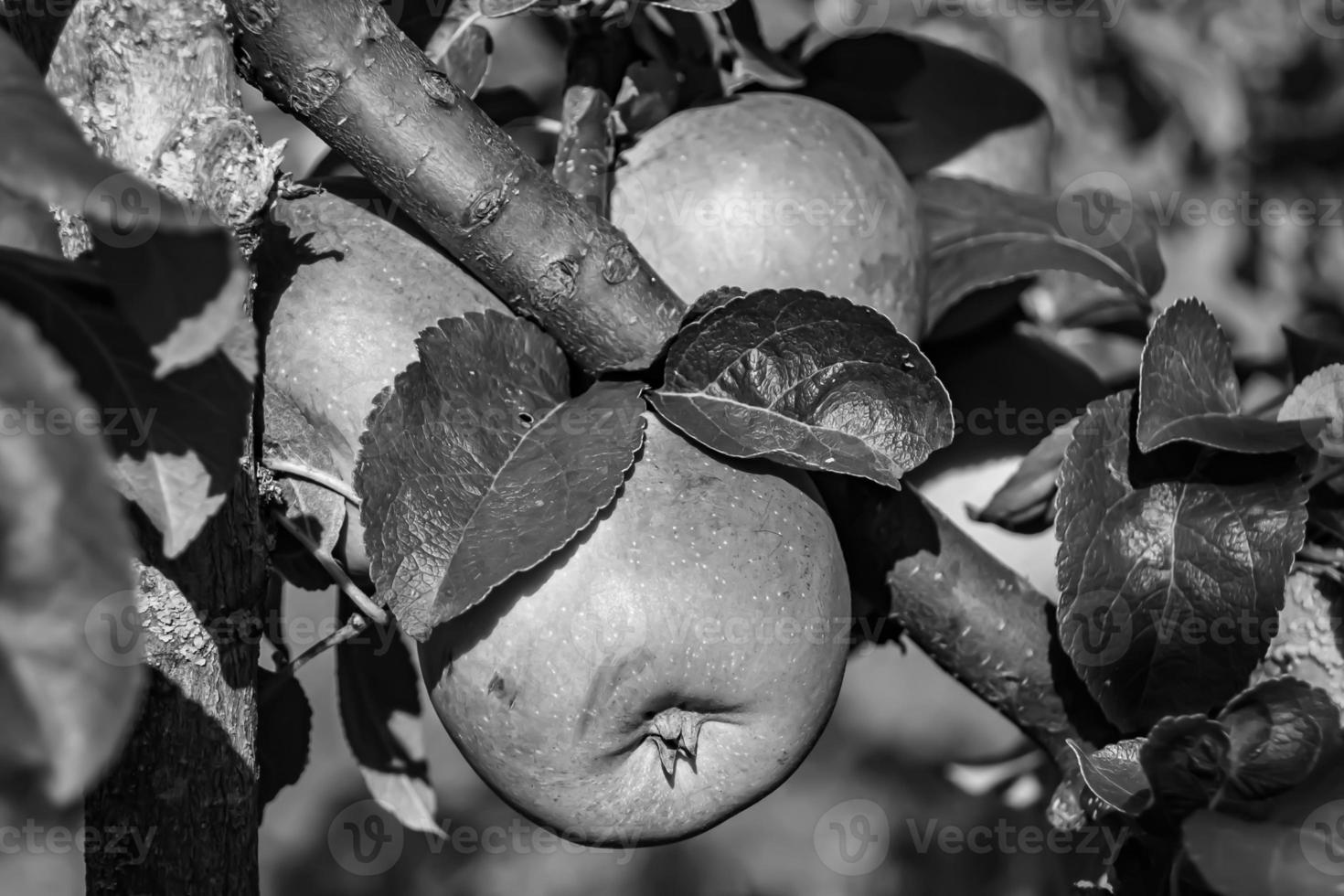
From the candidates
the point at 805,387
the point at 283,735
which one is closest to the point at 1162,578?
the point at 805,387

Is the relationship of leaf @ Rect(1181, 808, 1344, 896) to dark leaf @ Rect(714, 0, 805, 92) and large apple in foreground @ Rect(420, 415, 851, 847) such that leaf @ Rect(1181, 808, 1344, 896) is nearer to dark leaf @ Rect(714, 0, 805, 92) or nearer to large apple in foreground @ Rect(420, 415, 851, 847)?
large apple in foreground @ Rect(420, 415, 851, 847)

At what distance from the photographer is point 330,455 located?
0.68 m

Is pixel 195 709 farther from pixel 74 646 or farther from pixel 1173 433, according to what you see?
pixel 1173 433

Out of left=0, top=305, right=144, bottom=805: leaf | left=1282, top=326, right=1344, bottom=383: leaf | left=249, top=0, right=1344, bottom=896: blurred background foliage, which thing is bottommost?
left=249, top=0, right=1344, bottom=896: blurred background foliage

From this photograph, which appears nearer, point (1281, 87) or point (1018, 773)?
point (1018, 773)

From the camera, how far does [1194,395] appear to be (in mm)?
739

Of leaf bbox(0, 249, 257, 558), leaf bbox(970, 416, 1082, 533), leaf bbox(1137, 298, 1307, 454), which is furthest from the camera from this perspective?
leaf bbox(970, 416, 1082, 533)

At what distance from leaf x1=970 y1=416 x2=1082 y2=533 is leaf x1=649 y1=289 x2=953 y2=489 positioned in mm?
224

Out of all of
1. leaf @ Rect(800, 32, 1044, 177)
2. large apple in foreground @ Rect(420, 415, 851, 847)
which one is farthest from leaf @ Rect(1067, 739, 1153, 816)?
leaf @ Rect(800, 32, 1044, 177)

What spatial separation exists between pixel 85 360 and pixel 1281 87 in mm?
1792

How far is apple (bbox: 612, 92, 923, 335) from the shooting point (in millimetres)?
759

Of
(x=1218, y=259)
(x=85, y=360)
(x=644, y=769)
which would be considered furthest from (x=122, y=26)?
(x=1218, y=259)

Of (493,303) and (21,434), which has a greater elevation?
(21,434)

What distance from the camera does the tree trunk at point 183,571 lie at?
1.95ft
